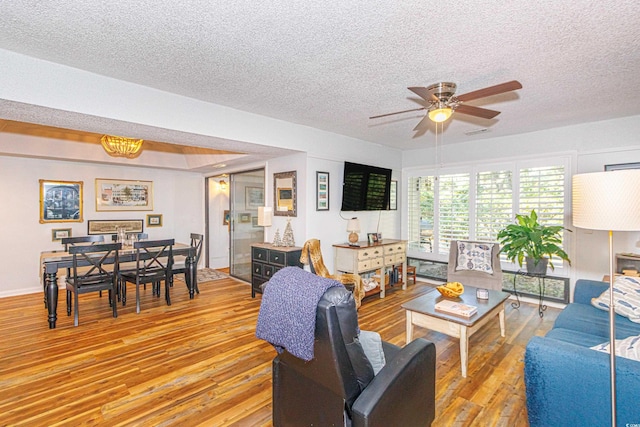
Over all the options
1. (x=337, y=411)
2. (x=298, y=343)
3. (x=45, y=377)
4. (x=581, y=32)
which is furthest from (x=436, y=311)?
(x=45, y=377)

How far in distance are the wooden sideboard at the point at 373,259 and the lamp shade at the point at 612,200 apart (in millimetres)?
3269

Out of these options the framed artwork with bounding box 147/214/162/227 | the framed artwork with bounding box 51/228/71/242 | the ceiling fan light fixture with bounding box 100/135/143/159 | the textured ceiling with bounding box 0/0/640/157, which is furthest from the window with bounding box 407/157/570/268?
the framed artwork with bounding box 51/228/71/242

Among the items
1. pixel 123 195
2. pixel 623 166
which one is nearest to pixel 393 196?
pixel 623 166

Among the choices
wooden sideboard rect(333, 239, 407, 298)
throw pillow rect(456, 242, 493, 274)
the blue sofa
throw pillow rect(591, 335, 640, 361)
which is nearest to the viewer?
the blue sofa

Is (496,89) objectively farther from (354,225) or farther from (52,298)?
(52,298)

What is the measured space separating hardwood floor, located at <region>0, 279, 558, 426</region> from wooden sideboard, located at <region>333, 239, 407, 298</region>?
2.19 feet

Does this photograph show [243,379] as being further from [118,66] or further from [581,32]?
[581,32]

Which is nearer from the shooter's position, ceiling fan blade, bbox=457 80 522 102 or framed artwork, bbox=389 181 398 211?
ceiling fan blade, bbox=457 80 522 102

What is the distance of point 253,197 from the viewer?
5.97 metres

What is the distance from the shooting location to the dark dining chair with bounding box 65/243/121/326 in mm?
3766

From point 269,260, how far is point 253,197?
167 cm

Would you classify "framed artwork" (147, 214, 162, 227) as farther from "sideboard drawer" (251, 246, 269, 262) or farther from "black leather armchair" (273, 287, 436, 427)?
"black leather armchair" (273, 287, 436, 427)

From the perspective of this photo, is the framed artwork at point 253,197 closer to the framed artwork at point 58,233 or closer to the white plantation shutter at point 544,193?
the framed artwork at point 58,233

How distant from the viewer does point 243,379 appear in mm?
2615
